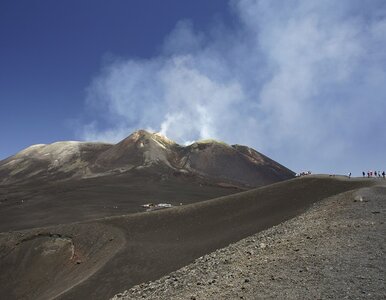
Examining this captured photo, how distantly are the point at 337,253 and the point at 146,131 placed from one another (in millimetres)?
128237

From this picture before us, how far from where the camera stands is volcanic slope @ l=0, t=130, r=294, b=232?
7042 centimetres

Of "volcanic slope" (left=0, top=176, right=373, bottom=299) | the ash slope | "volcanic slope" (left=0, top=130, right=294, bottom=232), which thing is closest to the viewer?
"volcanic slope" (left=0, top=176, right=373, bottom=299)

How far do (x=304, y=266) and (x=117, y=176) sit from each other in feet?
312

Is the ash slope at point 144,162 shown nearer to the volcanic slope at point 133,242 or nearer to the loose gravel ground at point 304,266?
the volcanic slope at point 133,242

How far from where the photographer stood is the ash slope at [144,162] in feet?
388

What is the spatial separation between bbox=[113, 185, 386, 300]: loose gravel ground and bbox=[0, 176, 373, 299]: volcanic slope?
761 centimetres

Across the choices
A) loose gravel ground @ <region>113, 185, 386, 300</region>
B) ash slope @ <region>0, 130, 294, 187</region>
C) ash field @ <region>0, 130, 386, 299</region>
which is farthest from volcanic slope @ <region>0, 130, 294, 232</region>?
loose gravel ground @ <region>113, 185, 386, 300</region>

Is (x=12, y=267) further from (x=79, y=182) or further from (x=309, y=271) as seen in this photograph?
(x=79, y=182)

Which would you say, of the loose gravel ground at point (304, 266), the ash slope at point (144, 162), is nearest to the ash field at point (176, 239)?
the loose gravel ground at point (304, 266)

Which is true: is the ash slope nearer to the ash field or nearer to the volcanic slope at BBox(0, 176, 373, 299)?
the ash field

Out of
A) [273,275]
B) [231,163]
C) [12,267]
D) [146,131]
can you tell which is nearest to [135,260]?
[12,267]

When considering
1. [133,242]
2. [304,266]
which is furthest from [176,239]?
[304,266]

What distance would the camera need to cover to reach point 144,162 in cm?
11862

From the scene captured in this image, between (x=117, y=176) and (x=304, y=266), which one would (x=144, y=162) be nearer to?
(x=117, y=176)
